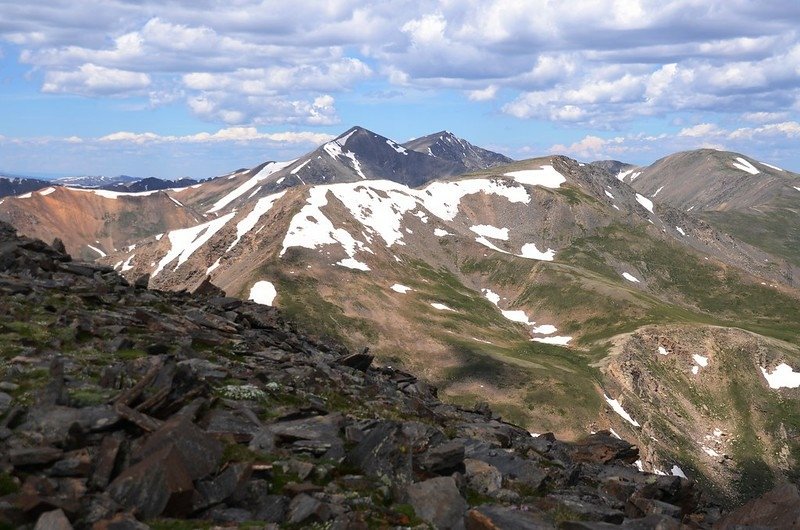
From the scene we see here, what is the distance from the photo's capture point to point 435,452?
20.0 m

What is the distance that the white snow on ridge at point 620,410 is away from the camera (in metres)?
121

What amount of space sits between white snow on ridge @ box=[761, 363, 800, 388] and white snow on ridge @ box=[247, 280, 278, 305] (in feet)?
362

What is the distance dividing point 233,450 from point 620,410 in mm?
119554

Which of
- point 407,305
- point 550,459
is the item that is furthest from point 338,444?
point 407,305

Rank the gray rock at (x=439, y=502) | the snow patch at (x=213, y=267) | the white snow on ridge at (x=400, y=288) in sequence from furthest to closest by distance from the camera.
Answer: the snow patch at (x=213, y=267) < the white snow on ridge at (x=400, y=288) < the gray rock at (x=439, y=502)

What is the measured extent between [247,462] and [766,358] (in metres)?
155

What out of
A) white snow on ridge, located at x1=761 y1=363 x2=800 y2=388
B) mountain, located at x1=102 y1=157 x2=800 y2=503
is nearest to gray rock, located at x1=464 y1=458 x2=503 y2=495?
mountain, located at x1=102 y1=157 x2=800 y2=503

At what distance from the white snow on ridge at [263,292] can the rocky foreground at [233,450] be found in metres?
107

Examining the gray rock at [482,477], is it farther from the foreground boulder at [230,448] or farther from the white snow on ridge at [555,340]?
the white snow on ridge at [555,340]

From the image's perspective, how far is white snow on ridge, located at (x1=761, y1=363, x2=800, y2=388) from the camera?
139625mm

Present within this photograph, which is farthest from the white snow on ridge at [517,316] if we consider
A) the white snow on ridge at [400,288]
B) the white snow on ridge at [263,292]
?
the white snow on ridge at [263,292]

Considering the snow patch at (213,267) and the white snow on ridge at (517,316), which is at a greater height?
the snow patch at (213,267)

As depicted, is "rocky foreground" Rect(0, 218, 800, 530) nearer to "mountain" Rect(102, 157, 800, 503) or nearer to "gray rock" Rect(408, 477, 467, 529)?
"gray rock" Rect(408, 477, 467, 529)

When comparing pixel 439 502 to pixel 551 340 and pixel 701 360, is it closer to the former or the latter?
pixel 701 360
